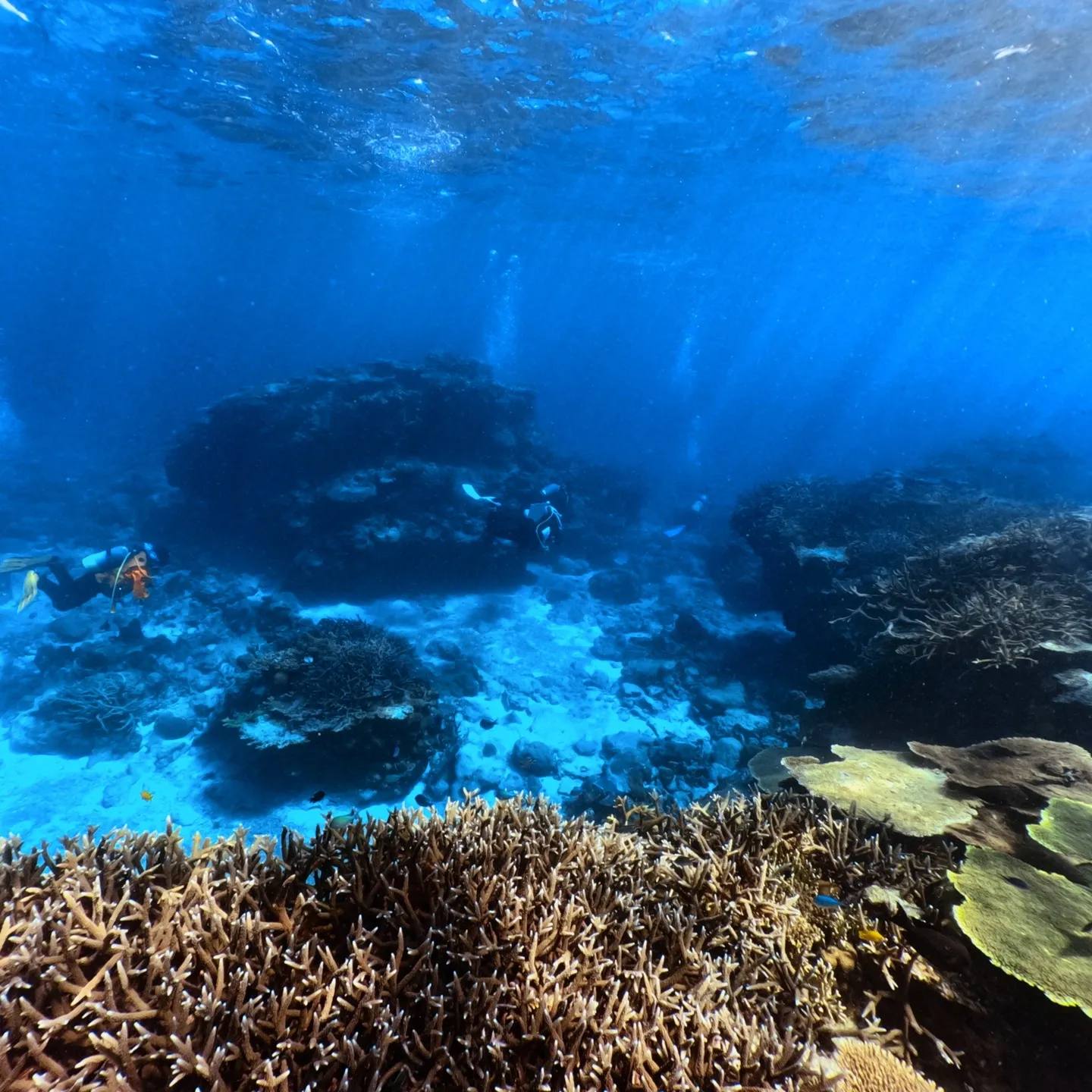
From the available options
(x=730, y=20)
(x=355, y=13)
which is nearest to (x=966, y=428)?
(x=730, y=20)

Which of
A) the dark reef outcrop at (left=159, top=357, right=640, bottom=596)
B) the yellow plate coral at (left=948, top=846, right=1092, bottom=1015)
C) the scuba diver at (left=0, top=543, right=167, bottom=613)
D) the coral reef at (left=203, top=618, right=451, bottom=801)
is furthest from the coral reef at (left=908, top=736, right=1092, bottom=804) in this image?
the dark reef outcrop at (left=159, top=357, right=640, bottom=596)

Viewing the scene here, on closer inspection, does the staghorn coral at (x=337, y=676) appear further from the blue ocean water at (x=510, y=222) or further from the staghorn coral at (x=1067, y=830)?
the staghorn coral at (x=1067, y=830)

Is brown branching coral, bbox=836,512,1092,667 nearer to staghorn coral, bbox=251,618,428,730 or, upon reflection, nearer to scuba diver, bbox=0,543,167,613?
staghorn coral, bbox=251,618,428,730

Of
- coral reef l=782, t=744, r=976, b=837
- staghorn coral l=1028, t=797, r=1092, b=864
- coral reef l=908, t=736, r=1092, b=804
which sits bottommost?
coral reef l=782, t=744, r=976, b=837

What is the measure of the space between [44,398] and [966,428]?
295 feet

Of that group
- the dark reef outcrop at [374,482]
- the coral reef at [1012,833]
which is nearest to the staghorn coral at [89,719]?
the dark reef outcrop at [374,482]

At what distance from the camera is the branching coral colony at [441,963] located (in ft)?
6.39

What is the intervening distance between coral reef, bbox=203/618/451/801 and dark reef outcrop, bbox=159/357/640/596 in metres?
4.99

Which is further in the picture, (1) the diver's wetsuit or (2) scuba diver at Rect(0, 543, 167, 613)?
(1) the diver's wetsuit

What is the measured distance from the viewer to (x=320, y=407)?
1677cm

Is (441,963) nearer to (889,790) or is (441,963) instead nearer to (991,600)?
(889,790)

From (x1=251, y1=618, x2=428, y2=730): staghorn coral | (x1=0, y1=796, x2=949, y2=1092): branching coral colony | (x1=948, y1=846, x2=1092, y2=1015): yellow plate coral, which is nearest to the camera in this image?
(x1=0, y1=796, x2=949, y2=1092): branching coral colony

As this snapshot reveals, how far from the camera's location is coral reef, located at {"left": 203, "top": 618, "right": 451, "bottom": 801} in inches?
317

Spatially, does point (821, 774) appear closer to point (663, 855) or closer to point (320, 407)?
point (663, 855)
